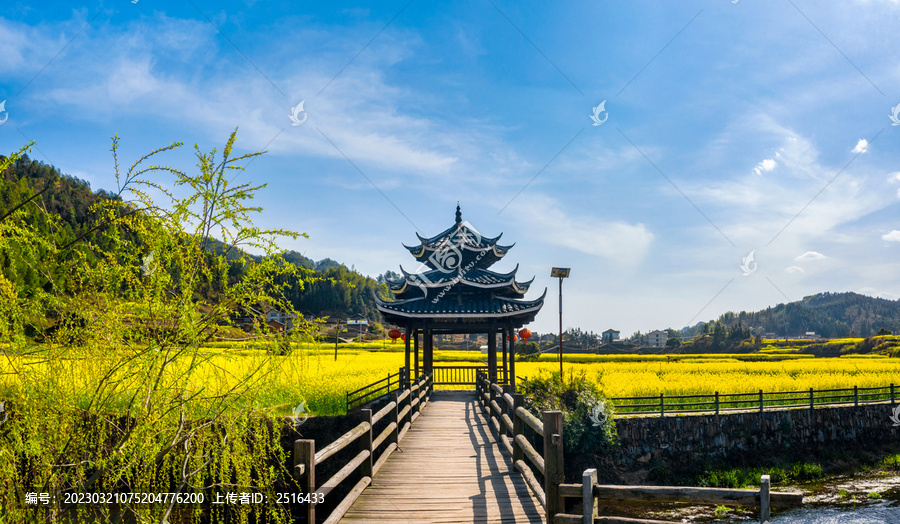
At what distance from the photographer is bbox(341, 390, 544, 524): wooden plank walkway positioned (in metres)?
5.52

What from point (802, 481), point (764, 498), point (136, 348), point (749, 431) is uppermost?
point (136, 348)

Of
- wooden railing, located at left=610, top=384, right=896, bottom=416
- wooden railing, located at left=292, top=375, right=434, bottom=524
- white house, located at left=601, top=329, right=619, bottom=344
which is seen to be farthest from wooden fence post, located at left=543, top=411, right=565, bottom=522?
white house, located at left=601, top=329, right=619, bottom=344

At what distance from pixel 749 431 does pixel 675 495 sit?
596 inches

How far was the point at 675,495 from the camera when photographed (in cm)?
457

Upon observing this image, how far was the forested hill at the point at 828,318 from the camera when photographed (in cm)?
13175

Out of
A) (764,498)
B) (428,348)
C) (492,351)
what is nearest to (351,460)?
(764,498)

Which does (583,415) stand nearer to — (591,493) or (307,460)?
(591,493)

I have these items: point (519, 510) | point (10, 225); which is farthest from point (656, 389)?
point (10, 225)

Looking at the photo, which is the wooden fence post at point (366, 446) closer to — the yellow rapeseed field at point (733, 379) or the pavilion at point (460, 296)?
the pavilion at point (460, 296)

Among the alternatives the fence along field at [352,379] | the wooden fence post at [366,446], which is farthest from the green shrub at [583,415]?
the wooden fence post at [366,446]

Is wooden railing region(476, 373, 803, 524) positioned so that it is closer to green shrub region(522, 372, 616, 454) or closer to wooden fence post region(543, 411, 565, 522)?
wooden fence post region(543, 411, 565, 522)

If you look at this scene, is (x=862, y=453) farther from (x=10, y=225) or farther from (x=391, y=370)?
(x=10, y=225)

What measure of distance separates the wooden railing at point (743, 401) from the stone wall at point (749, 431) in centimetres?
41

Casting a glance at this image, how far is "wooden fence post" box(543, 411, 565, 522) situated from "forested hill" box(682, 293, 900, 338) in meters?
136
